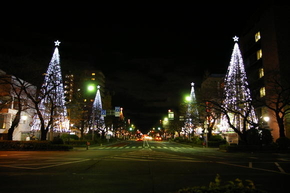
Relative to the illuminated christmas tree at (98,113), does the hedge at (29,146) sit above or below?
below

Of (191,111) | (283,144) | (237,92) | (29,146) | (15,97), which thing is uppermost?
(237,92)

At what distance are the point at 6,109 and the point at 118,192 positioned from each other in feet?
144

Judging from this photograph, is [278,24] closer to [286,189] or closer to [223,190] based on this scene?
[286,189]

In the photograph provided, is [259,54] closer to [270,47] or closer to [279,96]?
[270,47]

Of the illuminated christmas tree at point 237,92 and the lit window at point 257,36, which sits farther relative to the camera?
the lit window at point 257,36

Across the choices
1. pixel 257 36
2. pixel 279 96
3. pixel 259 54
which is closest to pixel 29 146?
pixel 279 96

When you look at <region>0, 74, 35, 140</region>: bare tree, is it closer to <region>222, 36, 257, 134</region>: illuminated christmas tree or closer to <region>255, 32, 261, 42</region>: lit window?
<region>222, 36, 257, 134</region>: illuminated christmas tree

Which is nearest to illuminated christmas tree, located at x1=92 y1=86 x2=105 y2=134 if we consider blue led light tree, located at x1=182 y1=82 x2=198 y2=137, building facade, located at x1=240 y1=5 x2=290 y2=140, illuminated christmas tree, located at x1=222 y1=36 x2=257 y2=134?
blue led light tree, located at x1=182 y1=82 x2=198 y2=137

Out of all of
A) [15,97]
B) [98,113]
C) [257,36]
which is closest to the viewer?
[15,97]

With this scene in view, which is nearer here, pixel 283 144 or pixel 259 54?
pixel 283 144

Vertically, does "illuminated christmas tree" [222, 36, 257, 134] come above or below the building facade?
below

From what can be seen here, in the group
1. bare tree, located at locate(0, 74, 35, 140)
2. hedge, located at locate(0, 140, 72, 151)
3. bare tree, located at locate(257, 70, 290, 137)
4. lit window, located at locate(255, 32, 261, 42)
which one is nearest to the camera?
bare tree, located at locate(0, 74, 35, 140)

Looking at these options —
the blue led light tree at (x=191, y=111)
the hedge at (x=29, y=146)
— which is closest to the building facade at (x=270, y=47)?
the blue led light tree at (x=191, y=111)

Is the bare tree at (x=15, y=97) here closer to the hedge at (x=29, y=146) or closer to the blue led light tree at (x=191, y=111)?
the hedge at (x=29, y=146)
